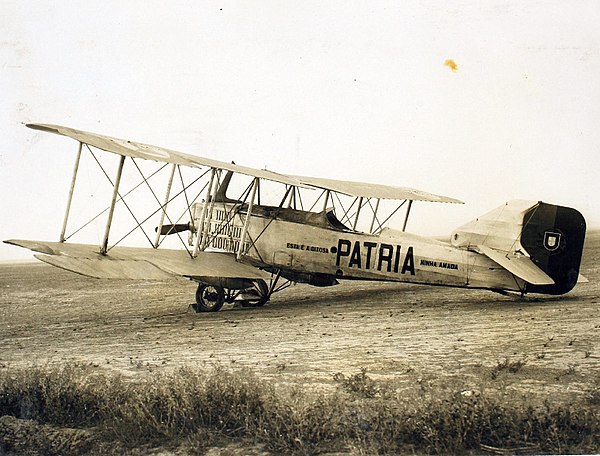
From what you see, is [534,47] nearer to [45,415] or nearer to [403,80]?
[403,80]

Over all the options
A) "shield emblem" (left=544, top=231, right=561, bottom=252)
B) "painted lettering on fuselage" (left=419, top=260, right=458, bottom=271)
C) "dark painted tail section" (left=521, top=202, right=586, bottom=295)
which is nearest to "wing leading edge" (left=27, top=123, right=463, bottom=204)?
"painted lettering on fuselage" (left=419, top=260, right=458, bottom=271)

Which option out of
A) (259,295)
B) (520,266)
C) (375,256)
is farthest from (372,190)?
(520,266)

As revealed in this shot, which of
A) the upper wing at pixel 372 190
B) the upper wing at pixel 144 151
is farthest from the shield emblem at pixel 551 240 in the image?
the upper wing at pixel 144 151

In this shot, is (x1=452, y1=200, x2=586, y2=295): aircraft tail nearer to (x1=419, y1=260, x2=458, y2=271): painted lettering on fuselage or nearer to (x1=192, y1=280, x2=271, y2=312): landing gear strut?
(x1=419, y1=260, x2=458, y2=271): painted lettering on fuselage

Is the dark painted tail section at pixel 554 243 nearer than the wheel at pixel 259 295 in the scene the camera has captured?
Yes

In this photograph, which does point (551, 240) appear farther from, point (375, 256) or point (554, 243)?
point (375, 256)

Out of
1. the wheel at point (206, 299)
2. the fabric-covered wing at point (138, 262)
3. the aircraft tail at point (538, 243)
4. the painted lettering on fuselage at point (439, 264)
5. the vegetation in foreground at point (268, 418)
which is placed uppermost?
the aircraft tail at point (538, 243)

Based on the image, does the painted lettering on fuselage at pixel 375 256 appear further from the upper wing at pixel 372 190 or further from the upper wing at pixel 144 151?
the upper wing at pixel 144 151
